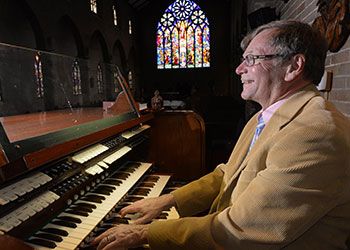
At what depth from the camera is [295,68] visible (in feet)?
4.00

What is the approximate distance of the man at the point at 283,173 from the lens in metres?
0.97

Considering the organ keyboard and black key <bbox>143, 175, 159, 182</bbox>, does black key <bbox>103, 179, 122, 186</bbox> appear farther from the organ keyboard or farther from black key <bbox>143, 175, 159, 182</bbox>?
black key <bbox>143, 175, 159, 182</bbox>

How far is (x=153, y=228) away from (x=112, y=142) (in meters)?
0.95

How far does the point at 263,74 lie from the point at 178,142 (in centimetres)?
178

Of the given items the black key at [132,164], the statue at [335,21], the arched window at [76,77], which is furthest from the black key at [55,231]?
the statue at [335,21]

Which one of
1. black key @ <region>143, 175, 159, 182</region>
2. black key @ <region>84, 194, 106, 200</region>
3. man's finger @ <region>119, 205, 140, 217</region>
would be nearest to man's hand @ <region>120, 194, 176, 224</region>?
man's finger @ <region>119, 205, 140, 217</region>

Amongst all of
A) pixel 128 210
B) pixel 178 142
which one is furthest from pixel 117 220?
pixel 178 142

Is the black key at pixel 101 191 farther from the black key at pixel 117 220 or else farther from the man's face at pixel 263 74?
the man's face at pixel 263 74

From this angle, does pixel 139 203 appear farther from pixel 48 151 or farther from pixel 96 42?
pixel 96 42

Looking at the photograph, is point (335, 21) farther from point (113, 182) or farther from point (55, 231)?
point (55, 231)

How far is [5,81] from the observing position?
1.55 meters

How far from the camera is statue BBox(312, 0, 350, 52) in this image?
6.06ft

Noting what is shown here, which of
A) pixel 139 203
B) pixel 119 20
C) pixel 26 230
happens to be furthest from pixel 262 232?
pixel 119 20

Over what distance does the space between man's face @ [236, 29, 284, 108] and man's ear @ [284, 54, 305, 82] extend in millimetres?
28
